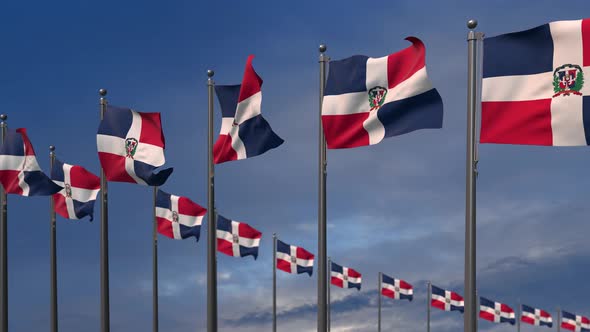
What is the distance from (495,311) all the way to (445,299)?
639 centimetres

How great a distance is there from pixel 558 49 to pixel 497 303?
47.5m

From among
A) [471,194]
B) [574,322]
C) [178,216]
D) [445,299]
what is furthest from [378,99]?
[574,322]

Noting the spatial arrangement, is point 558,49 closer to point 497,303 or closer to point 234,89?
point 234,89

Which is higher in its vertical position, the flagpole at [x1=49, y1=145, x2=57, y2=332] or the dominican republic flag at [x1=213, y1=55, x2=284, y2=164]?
the dominican republic flag at [x1=213, y1=55, x2=284, y2=164]

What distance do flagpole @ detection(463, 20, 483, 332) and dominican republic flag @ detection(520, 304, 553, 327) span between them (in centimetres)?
5355

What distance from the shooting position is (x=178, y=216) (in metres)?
30.2

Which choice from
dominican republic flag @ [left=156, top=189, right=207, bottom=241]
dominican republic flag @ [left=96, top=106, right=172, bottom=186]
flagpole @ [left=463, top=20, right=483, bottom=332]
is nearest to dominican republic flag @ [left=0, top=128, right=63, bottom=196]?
dominican republic flag @ [left=96, top=106, right=172, bottom=186]

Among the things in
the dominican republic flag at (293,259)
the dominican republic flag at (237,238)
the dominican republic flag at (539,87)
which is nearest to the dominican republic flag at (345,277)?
the dominican republic flag at (293,259)

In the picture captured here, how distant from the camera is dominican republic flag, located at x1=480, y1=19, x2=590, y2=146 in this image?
43.0 feet

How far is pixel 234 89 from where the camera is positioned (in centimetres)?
1898

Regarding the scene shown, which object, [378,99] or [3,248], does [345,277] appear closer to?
[3,248]

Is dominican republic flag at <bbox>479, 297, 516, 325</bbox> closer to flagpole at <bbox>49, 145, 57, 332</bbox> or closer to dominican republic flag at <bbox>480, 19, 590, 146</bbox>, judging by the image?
flagpole at <bbox>49, 145, 57, 332</bbox>

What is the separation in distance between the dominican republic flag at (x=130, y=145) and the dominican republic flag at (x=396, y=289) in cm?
3175

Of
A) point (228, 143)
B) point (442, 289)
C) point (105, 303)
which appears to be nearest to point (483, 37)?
point (228, 143)
